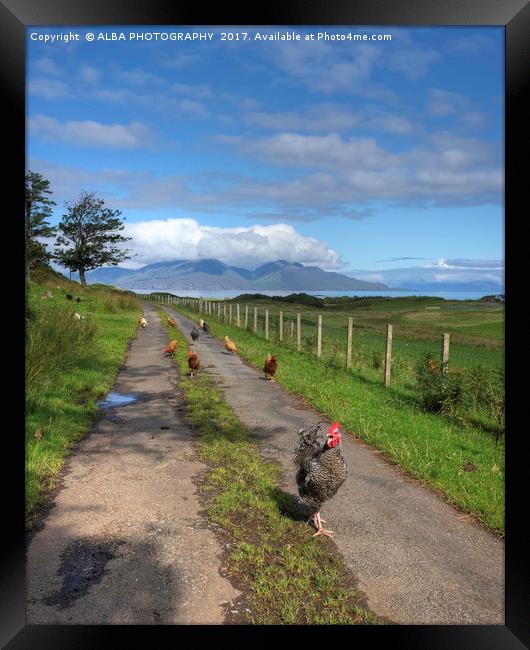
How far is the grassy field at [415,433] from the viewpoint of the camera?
535cm

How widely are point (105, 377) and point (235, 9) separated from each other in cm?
1055

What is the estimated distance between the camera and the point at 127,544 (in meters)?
3.93

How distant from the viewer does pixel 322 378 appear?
13273 millimetres

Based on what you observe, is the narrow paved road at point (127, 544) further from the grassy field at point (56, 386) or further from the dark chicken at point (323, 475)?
the dark chicken at point (323, 475)

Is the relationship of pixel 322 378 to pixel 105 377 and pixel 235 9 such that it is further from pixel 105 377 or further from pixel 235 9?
pixel 235 9

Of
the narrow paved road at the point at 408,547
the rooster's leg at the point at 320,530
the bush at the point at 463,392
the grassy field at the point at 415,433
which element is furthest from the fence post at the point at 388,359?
the rooster's leg at the point at 320,530

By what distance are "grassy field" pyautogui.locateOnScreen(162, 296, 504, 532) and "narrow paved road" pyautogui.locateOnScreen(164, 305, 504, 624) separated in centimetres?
25

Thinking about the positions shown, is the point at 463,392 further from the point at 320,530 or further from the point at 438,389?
the point at 320,530

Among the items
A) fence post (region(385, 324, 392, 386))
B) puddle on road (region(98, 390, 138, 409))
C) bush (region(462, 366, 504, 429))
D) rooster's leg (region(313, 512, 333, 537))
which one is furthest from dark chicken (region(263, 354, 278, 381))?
rooster's leg (region(313, 512, 333, 537))

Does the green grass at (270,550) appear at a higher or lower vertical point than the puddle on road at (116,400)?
lower

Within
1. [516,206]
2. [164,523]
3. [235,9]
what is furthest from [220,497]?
[235,9]

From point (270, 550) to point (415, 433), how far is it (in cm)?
463

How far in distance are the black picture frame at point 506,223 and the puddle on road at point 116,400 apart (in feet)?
23.1

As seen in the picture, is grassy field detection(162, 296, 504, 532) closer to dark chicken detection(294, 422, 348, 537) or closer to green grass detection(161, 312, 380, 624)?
dark chicken detection(294, 422, 348, 537)
